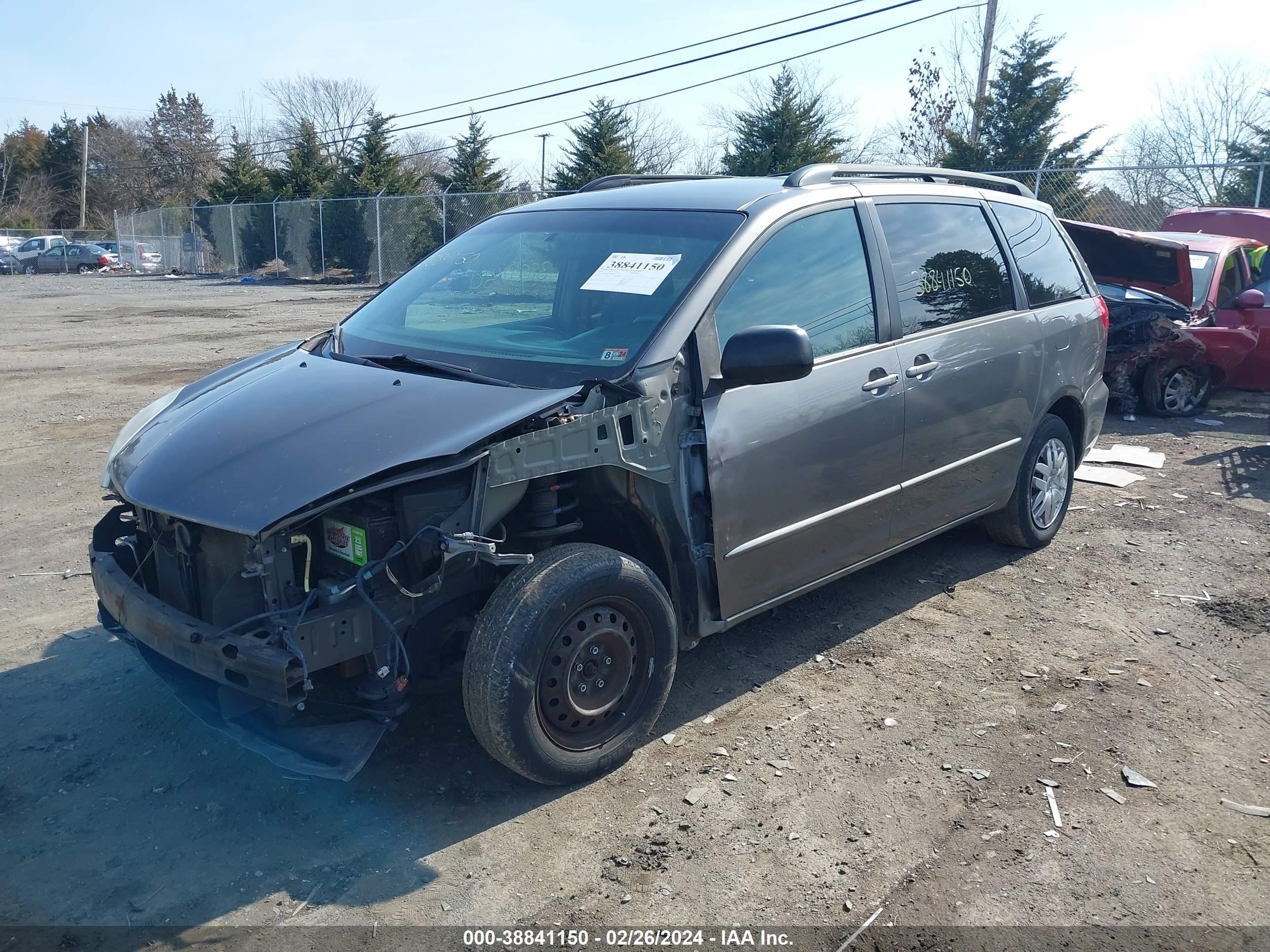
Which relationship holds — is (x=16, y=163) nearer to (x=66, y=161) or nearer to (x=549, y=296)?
(x=66, y=161)

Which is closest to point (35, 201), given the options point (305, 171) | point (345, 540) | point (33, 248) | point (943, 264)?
point (33, 248)

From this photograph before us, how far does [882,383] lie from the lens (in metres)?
4.25

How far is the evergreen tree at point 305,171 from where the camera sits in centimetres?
3662

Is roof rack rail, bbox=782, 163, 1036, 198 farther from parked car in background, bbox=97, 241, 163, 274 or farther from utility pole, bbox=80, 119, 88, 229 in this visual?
utility pole, bbox=80, 119, 88, 229

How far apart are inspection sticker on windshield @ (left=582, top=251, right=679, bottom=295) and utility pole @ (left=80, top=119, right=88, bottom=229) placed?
68.2 meters

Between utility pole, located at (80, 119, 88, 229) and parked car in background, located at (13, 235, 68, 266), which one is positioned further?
utility pole, located at (80, 119, 88, 229)

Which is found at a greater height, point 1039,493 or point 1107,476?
point 1039,493

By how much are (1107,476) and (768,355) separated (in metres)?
5.23

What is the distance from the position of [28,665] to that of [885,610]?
3875mm

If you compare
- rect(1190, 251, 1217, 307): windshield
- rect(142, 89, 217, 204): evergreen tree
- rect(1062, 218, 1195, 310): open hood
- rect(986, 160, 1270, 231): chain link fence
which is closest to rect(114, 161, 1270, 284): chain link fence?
rect(986, 160, 1270, 231): chain link fence

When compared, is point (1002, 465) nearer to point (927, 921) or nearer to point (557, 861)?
point (927, 921)

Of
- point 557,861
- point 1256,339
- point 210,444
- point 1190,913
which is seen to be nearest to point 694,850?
point 557,861

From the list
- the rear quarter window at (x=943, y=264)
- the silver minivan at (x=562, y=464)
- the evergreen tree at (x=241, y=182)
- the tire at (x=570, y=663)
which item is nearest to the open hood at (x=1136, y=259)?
the rear quarter window at (x=943, y=264)

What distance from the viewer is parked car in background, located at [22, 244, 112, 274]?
42000 millimetres
